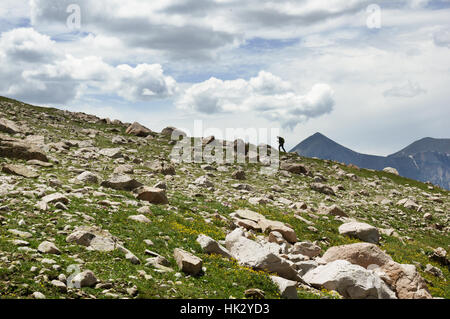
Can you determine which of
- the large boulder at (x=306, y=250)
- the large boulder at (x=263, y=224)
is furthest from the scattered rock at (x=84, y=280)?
the large boulder at (x=263, y=224)

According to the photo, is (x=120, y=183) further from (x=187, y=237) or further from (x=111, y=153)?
(x=111, y=153)

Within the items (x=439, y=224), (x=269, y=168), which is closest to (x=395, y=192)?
(x=439, y=224)

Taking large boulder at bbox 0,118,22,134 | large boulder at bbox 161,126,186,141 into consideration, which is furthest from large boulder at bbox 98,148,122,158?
large boulder at bbox 161,126,186,141

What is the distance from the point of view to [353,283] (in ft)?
42.1

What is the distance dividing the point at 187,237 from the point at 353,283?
24.7 feet

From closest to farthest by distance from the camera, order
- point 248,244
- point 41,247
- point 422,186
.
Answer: point 41,247 → point 248,244 → point 422,186

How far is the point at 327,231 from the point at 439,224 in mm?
18915

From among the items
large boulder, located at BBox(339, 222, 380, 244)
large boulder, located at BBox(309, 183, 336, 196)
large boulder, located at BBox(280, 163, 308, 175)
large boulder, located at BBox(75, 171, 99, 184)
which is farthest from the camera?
large boulder, located at BBox(280, 163, 308, 175)

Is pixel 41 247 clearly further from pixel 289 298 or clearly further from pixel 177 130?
pixel 177 130

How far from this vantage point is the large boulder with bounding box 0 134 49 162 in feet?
89.1

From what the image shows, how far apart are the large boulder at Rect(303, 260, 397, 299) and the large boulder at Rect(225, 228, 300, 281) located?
1.19 meters

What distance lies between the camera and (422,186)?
5934 cm

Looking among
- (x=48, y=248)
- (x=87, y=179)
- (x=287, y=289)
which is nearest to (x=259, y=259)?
(x=287, y=289)

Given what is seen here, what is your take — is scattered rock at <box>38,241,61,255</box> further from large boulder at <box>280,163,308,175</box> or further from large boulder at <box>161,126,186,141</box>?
large boulder at <box>161,126,186,141</box>
